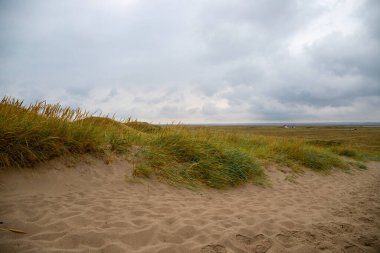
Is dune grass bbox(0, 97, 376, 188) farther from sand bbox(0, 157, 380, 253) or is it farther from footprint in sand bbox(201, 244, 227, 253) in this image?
footprint in sand bbox(201, 244, 227, 253)

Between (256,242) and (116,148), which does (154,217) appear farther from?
(116,148)

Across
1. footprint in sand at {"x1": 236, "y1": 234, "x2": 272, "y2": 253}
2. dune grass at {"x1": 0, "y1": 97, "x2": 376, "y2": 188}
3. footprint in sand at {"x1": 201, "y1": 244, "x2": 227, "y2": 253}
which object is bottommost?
footprint in sand at {"x1": 236, "y1": 234, "x2": 272, "y2": 253}

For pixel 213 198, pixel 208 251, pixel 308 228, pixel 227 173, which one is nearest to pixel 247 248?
pixel 208 251

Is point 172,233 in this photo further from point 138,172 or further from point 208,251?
point 138,172

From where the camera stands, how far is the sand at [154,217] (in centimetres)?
272

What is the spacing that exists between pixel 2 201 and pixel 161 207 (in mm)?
2318

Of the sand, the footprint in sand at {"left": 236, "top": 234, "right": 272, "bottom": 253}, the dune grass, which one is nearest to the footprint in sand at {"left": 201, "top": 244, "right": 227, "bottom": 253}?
the sand

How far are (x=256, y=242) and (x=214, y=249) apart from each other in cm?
65

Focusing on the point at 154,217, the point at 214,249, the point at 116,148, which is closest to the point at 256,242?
the point at 214,249

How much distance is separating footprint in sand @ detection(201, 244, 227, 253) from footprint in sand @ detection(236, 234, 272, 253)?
13.1 inches

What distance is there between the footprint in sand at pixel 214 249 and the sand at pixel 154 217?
1cm

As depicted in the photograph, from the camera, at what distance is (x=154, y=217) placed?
134 inches

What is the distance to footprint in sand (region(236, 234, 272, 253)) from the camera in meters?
2.86

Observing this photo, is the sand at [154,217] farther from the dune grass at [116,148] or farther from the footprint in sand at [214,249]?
the dune grass at [116,148]
